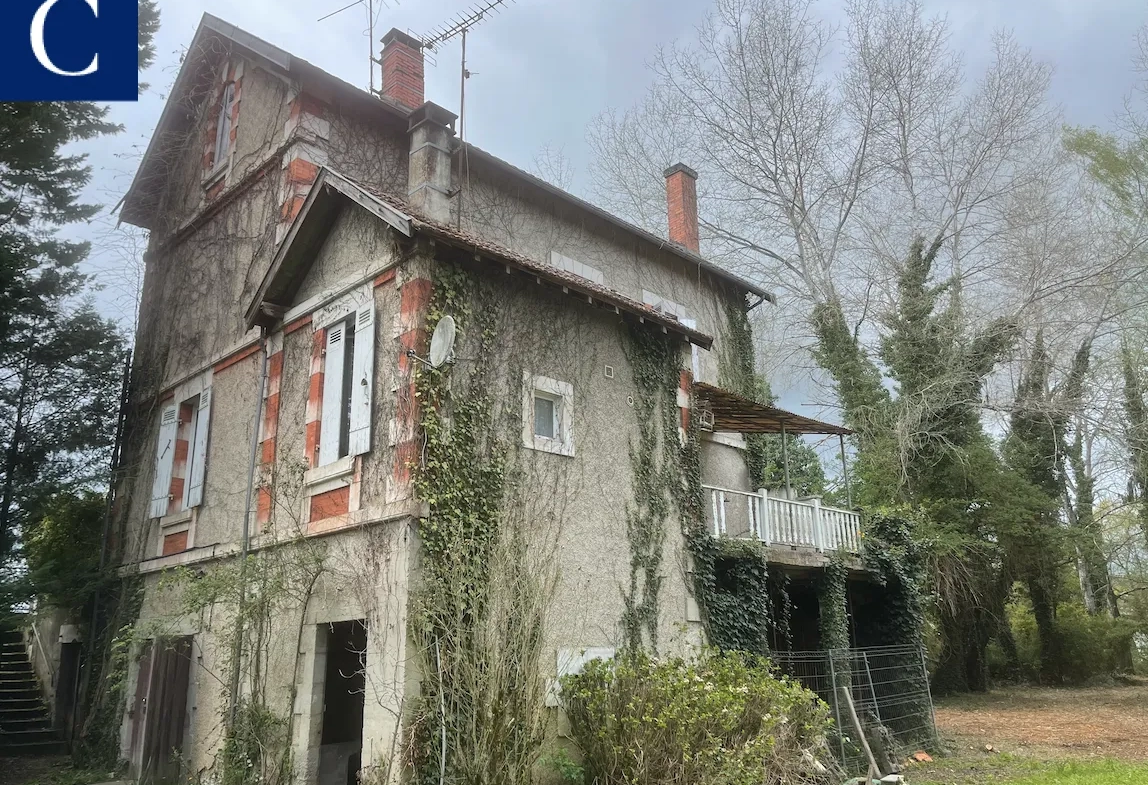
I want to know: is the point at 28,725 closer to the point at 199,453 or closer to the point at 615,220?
the point at 199,453

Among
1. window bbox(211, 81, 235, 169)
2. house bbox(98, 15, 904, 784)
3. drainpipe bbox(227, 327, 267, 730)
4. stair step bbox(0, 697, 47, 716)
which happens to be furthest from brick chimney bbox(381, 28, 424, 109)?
stair step bbox(0, 697, 47, 716)

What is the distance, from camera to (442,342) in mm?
8258

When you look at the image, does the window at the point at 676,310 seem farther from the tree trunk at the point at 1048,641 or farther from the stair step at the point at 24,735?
the tree trunk at the point at 1048,641

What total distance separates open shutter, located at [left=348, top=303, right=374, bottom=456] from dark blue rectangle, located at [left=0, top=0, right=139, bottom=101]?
3.97 metres

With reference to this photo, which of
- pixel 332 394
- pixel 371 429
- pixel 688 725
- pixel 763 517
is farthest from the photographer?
pixel 763 517

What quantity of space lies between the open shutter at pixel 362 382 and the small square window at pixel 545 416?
6.09 ft

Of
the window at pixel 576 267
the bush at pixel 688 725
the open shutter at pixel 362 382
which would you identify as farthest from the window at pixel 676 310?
the bush at pixel 688 725

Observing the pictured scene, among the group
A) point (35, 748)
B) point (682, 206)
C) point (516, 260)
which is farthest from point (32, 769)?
point (682, 206)

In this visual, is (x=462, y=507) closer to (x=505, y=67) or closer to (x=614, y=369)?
(x=614, y=369)

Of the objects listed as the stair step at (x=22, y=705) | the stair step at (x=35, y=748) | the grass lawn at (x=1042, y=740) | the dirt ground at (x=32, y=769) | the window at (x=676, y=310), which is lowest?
the dirt ground at (x=32, y=769)

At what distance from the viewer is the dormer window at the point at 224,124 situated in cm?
1345

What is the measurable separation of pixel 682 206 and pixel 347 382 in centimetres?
1031

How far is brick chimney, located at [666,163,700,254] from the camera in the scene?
1755 cm

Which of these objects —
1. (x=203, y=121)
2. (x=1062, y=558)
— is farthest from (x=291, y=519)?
(x=1062, y=558)
